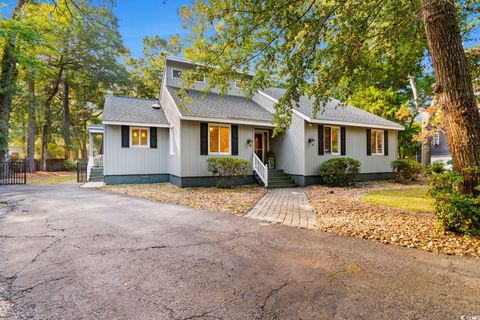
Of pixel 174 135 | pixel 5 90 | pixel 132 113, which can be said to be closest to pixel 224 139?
pixel 174 135

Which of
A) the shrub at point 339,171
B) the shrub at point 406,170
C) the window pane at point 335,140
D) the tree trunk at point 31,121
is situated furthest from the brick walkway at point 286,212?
the tree trunk at point 31,121

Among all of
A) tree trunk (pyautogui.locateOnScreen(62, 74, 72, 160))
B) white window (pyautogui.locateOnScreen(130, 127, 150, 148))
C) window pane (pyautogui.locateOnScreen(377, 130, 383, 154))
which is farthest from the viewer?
tree trunk (pyautogui.locateOnScreen(62, 74, 72, 160))

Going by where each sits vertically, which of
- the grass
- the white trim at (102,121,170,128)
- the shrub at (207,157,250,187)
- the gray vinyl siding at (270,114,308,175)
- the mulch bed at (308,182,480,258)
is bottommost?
the mulch bed at (308,182,480,258)

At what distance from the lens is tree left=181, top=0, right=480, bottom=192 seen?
444cm

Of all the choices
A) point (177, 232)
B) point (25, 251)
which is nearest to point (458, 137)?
point (177, 232)

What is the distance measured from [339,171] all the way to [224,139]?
601 centimetres

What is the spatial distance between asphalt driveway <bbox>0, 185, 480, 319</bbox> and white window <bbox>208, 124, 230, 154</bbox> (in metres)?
7.24

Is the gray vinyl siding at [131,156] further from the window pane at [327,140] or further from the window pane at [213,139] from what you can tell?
the window pane at [327,140]

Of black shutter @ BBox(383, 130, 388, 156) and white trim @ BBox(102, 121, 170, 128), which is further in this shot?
black shutter @ BBox(383, 130, 388, 156)

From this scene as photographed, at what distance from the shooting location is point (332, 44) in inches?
264

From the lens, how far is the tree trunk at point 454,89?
4316mm

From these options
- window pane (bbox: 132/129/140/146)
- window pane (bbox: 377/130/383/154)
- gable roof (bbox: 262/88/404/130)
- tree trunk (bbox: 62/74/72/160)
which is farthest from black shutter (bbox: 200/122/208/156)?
tree trunk (bbox: 62/74/72/160)

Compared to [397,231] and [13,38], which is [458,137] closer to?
[397,231]

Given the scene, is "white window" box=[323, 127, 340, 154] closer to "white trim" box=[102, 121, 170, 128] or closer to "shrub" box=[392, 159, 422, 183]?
"shrub" box=[392, 159, 422, 183]
